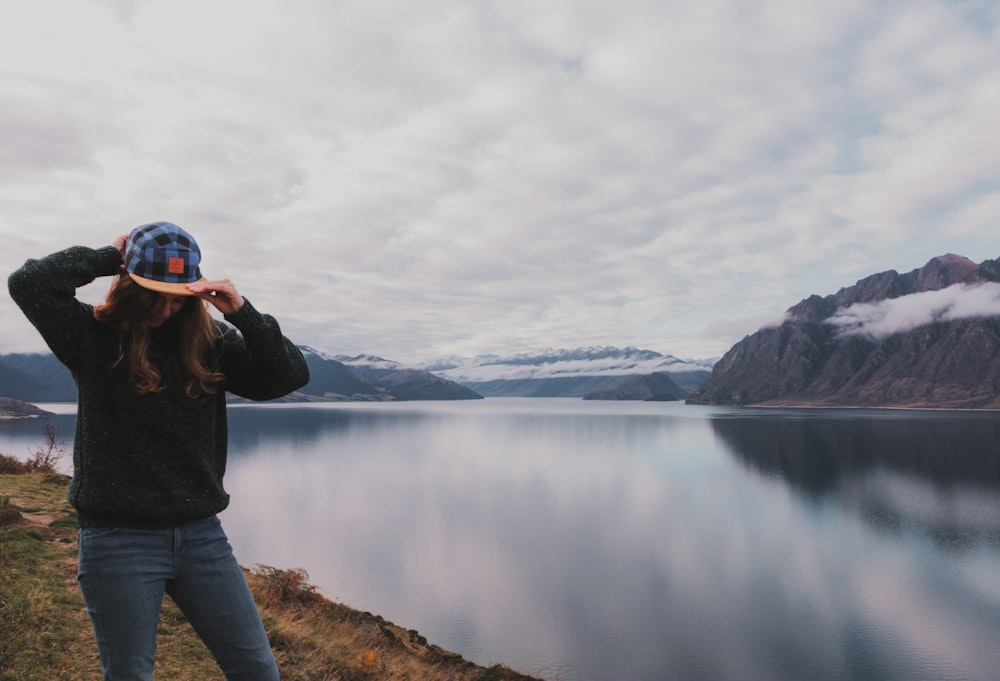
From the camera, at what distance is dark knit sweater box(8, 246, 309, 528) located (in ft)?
9.91

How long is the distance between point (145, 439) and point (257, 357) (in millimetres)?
726

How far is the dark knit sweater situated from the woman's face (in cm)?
7

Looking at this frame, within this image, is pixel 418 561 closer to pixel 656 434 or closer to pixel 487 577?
pixel 487 577

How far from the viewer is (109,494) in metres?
3.01

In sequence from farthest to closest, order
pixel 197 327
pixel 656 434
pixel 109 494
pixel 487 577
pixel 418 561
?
pixel 656 434 → pixel 418 561 → pixel 487 577 → pixel 197 327 → pixel 109 494

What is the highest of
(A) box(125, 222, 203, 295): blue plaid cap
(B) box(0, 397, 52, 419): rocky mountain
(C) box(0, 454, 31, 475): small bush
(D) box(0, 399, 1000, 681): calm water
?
(A) box(125, 222, 203, 295): blue plaid cap

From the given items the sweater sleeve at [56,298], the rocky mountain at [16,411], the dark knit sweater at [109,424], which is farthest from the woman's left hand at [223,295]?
the rocky mountain at [16,411]

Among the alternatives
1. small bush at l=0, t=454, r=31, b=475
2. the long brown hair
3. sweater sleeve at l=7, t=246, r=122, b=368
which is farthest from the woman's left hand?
small bush at l=0, t=454, r=31, b=475

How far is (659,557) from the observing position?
3516 cm

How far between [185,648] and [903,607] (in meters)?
31.9

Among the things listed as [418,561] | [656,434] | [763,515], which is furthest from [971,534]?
[656,434]

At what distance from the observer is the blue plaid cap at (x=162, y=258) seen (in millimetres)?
3018

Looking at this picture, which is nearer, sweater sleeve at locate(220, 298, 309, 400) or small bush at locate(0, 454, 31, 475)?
sweater sleeve at locate(220, 298, 309, 400)

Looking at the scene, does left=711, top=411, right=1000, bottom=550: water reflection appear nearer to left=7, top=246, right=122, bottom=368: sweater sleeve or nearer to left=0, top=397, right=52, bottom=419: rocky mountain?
left=7, top=246, right=122, bottom=368: sweater sleeve
